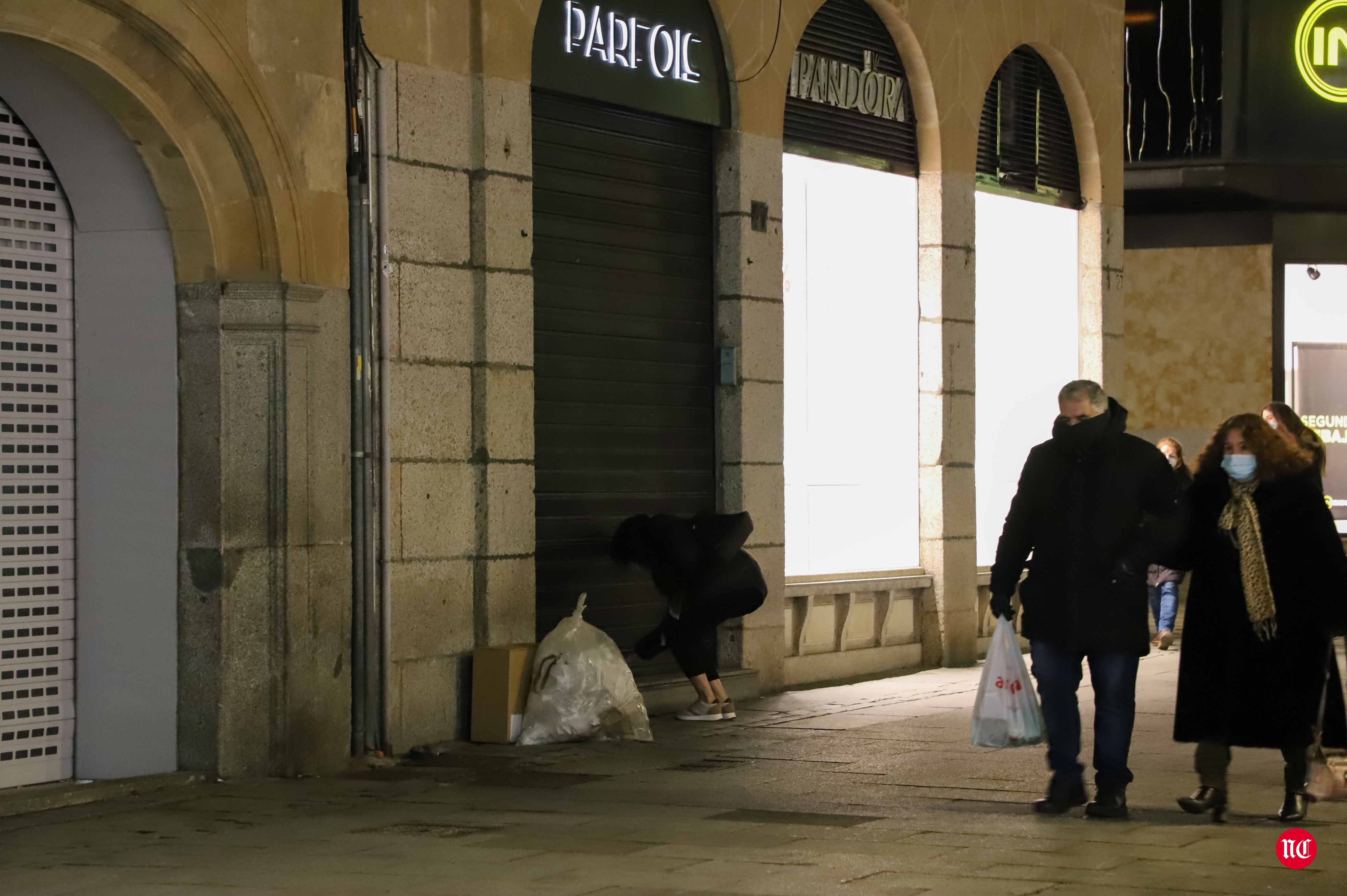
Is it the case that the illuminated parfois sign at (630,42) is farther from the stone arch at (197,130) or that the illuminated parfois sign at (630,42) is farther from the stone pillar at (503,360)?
the stone arch at (197,130)

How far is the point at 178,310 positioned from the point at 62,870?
3.14 metres

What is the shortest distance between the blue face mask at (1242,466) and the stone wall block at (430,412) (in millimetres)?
4228

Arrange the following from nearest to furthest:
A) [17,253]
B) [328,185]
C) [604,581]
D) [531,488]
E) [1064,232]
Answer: [17,253] < [328,185] < [531,488] < [604,581] < [1064,232]

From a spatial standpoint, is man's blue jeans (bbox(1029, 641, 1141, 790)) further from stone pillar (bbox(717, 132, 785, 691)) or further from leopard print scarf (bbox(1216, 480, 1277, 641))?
stone pillar (bbox(717, 132, 785, 691))

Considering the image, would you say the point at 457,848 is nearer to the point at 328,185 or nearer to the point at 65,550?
the point at 65,550

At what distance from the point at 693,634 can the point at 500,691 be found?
1390mm

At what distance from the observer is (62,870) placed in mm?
7066

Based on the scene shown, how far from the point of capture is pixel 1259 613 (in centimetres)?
786

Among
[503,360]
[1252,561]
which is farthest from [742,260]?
[1252,561]

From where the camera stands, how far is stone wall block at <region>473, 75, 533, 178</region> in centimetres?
1079

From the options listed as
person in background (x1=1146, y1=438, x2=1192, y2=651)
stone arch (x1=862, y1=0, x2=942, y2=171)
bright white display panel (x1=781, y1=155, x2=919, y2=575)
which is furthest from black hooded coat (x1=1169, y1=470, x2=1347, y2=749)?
person in background (x1=1146, y1=438, x2=1192, y2=651)

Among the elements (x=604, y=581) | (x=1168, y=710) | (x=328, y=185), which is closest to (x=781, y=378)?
(x=604, y=581)

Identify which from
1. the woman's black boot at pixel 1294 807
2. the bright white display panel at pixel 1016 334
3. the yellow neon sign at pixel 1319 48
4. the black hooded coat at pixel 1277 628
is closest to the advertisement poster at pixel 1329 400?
the yellow neon sign at pixel 1319 48

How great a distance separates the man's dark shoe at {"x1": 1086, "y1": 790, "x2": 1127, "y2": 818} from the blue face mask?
1.34 metres
